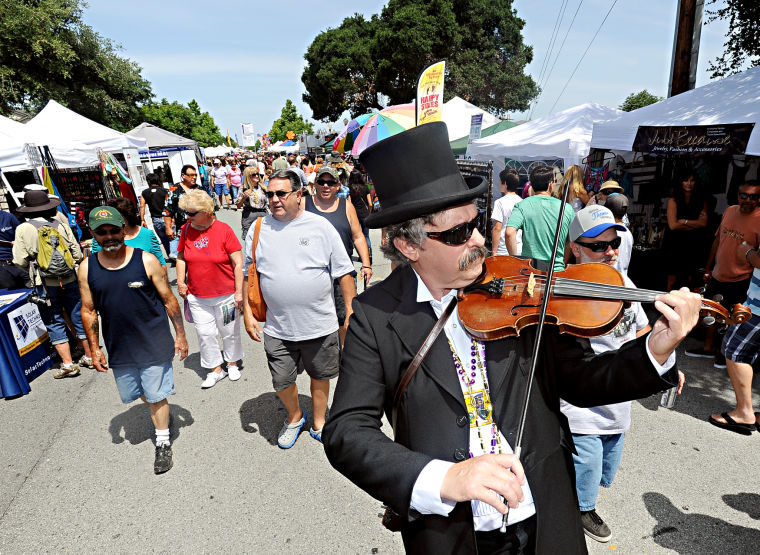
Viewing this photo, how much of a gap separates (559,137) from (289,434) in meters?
7.27

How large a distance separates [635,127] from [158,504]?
269 inches

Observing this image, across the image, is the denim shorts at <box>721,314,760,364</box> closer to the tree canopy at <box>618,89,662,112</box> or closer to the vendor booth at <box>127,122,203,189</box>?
the vendor booth at <box>127,122,203,189</box>

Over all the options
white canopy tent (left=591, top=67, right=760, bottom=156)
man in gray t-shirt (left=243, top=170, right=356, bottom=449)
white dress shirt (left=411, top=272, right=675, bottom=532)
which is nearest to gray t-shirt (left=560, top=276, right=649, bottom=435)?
white dress shirt (left=411, top=272, right=675, bottom=532)

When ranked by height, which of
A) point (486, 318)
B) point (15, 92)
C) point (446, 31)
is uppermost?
point (446, 31)

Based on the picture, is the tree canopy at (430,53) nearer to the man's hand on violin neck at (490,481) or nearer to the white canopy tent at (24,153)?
the white canopy tent at (24,153)

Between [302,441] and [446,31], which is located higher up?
[446,31]

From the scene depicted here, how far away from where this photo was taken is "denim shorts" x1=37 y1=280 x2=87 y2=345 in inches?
198

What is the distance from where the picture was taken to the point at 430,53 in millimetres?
33719

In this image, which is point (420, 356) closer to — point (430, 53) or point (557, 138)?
point (557, 138)

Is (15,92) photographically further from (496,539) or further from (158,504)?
(496,539)

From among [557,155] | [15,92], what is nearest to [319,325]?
[557,155]

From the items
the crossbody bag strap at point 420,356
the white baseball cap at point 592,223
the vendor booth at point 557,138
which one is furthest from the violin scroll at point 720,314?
the vendor booth at point 557,138

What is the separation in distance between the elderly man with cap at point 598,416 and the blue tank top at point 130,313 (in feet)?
9.52

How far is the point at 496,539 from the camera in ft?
4.47
